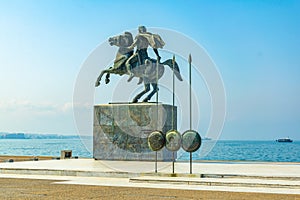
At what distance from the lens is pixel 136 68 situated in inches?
924

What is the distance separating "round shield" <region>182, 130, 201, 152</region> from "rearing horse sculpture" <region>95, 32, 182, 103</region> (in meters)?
6.40

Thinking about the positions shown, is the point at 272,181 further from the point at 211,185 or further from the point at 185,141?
the point at 185,141

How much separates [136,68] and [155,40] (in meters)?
1.63

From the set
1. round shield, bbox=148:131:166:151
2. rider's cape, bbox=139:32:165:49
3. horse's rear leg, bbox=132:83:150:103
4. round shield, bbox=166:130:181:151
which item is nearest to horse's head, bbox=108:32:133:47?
rider's cape, bbox=139:32:165:49

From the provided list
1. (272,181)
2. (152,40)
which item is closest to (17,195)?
(272,181)

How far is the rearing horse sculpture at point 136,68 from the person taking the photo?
76.3ft

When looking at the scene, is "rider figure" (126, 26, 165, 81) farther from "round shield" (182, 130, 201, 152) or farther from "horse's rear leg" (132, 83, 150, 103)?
"round shield" (182, 130, 201, 152)

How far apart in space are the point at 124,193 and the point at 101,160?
35.3 feet

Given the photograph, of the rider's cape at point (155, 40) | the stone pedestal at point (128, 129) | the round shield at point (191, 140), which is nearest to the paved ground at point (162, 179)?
the round shield at point (191, 140)

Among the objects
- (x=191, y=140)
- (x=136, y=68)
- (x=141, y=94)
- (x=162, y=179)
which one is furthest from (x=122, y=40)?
(x=162, y=179)

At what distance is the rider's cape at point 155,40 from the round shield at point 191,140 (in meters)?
7.60

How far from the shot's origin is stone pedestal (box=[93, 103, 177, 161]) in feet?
74.1

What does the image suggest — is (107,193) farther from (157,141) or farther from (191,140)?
(157,141)

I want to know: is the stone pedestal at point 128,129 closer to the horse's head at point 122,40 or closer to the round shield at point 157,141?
the horse's head at point 122,40
